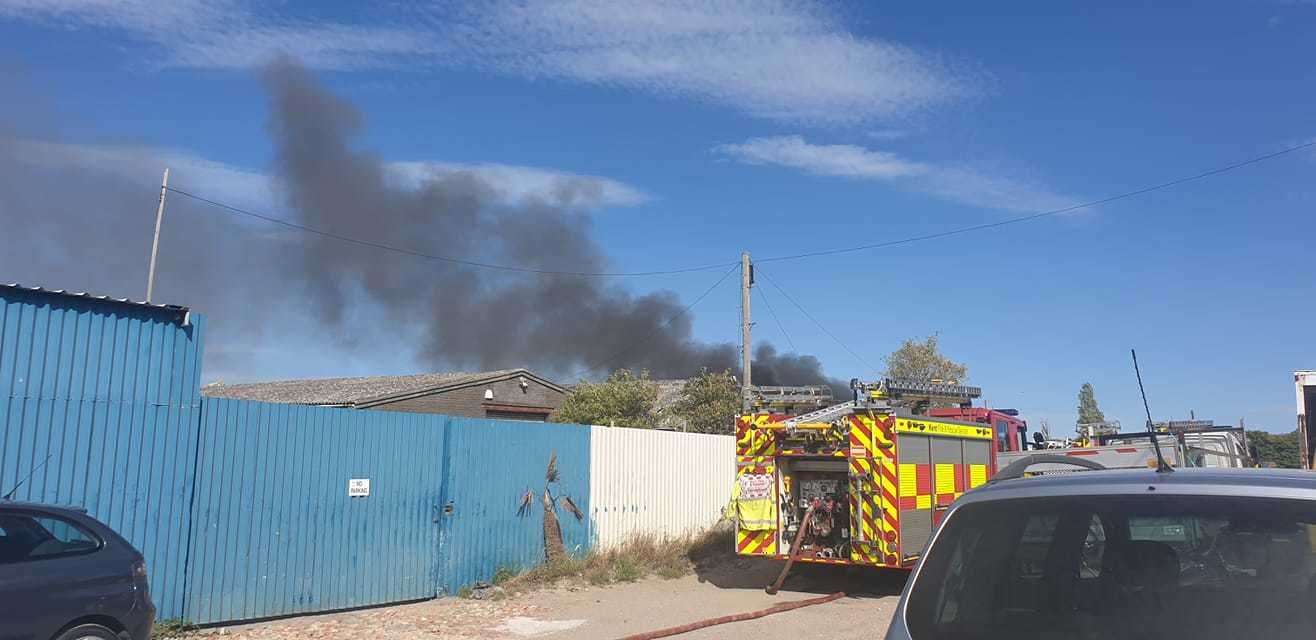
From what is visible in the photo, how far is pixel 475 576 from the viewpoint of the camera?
1221 cm

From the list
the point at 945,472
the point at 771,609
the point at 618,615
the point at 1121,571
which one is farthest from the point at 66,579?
the point at 945,472

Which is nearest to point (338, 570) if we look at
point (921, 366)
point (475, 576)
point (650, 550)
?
point (475, 576)

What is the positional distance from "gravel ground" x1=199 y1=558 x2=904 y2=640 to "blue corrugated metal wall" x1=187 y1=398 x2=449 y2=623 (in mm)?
298

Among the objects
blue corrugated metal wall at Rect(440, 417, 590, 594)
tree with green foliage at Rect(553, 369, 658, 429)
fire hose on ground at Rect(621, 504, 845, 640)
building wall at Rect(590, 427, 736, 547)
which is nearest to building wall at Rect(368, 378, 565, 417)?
tree with green foliage at Rect(553, 369, 658, 429)

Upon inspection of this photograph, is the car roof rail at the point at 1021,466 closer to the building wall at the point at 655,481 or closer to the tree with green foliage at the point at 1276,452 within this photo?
the building wall at the point at 655,481

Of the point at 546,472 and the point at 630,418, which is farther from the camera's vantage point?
the point at 630,418

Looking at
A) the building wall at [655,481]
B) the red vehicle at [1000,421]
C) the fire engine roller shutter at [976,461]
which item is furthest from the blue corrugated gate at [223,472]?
the red vehicle at [1000,421]

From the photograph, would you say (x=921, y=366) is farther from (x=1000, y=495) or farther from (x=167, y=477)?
(x=1000, y=495)

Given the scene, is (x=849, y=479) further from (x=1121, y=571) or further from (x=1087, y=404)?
(x=1087, y=404)

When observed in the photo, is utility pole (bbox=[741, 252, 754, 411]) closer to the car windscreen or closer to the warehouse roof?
the warehouse roof

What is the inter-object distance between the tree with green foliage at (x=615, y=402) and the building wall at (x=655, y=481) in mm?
9351

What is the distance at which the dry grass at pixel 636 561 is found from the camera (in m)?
12.8

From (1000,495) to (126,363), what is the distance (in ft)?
27.5

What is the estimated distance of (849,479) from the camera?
12.2 metres
